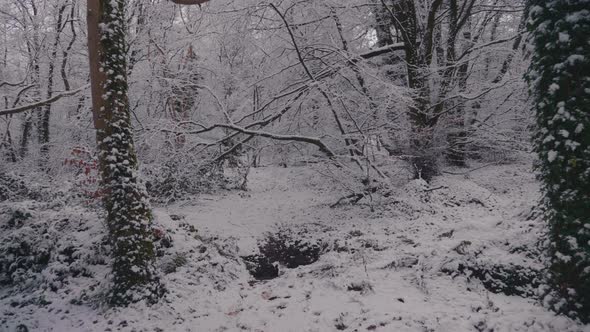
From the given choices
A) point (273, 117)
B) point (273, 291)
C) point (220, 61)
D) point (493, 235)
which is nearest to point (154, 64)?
point (220, 61)

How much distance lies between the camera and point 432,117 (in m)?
10.2

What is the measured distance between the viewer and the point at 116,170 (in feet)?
15.9

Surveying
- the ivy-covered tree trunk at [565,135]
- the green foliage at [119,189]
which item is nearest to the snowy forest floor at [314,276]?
the green foliage at [119,189]

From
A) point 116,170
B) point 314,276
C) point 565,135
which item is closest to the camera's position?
point 565,135

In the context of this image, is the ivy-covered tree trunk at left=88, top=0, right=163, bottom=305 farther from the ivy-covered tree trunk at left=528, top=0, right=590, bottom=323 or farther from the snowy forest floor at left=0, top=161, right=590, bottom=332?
the ivy-covered tree trunk at left=528, top=0, right=590, bottom=323

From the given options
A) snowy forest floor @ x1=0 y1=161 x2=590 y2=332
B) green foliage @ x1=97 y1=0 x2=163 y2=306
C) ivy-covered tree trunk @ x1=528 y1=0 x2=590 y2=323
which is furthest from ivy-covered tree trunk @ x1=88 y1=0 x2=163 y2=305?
ivy-covered tree trunk @ x1=528 y1=0 x2=590 y2=323

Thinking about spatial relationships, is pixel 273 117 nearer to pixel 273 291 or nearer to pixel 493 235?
pixel 273 291

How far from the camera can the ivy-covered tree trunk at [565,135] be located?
3.14 m

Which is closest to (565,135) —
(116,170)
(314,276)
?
(314,276)

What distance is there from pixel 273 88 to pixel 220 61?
5.30 m

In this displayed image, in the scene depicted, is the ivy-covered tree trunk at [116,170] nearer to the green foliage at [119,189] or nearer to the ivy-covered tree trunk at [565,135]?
the green foliage at [119,189]

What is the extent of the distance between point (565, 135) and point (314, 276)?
4.07 metres

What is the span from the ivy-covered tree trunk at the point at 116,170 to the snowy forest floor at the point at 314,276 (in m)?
0.35

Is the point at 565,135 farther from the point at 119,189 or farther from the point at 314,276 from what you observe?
the point at 119,189
